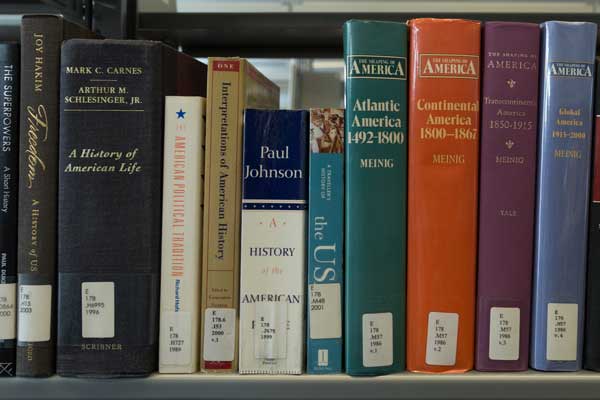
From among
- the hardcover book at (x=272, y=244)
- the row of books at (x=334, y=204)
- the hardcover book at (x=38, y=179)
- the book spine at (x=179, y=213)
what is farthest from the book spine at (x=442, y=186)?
the hardcover book at (x=38, y=179)

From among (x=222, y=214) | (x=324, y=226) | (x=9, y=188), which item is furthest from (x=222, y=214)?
(x=9, y=188)

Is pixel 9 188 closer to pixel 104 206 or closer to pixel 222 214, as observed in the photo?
pixel 104 206

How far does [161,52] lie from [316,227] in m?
0.23

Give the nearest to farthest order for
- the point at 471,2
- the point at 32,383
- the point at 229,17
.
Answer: the point at 32,383
the point at 229,17
the point at 471,2

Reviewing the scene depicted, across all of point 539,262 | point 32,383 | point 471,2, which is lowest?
point 32,383

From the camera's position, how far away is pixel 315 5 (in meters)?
1.18

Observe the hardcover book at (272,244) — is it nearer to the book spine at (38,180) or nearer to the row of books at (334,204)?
the row of books at (334,204)

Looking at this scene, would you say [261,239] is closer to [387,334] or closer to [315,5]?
[387,334]

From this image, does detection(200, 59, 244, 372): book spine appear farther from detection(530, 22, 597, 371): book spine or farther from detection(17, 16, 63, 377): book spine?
detection(530, 22, 597, 371): book spine

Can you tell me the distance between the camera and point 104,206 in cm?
58

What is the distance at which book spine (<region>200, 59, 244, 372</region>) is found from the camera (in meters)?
0.59

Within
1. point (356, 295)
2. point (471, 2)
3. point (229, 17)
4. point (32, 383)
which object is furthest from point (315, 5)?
point (32, 383)

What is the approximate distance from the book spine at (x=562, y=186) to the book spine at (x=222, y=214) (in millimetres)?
302

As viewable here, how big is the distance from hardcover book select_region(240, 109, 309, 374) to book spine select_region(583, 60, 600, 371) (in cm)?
29
